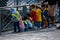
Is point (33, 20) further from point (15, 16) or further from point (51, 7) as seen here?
point (15, 16)

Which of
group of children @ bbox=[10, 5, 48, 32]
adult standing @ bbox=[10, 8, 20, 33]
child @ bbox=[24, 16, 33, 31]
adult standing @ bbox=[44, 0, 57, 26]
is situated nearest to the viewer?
adult standing @ bbox=[10, 8, 20, 33]

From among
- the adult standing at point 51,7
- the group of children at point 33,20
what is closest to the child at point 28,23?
the group of children at point 33,20

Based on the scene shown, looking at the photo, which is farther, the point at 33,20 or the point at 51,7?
the point at 33,20

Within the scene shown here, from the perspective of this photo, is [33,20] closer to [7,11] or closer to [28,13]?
[28,13]

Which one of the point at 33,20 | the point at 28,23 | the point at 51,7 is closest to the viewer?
the point at 51,7

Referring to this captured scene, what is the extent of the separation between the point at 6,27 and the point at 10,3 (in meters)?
1.46

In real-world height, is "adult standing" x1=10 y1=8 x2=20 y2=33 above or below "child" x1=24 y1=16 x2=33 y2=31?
above

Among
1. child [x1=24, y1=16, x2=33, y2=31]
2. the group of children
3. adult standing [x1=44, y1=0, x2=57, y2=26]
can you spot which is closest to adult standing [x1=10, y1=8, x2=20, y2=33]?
the group of children

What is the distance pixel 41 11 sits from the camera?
450 inches

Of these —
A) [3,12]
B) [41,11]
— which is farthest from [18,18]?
[41,11]

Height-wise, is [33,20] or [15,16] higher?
[15,16]

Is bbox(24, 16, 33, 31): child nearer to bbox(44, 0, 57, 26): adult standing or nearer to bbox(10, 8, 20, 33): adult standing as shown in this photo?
bbox(10, 8, 20, 33): adult standing

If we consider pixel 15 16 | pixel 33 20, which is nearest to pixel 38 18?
pixel 33 20

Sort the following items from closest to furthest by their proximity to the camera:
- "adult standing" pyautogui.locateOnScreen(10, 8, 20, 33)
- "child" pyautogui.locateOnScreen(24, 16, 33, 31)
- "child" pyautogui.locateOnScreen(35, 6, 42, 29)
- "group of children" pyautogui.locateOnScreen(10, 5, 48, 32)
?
"adult standing" pyautogui.locateOnScreen(10, 8, 20, 33), "group of children" pyautogui.locateOnScreen(10, 5, 48, 32), "child" pyautogui.locateOnScreen(24, 16, 33, 31), "child" pyautogui.locateOnScreen(35, 6, 42, 29)
